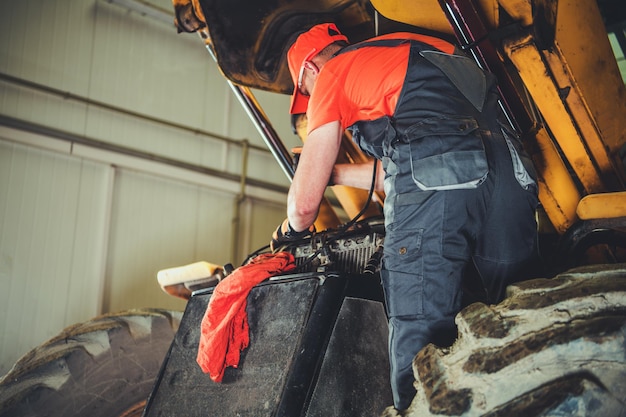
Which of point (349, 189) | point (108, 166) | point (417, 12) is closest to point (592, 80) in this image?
point (417, 12)

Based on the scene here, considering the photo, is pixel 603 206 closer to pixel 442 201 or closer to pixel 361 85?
pixel 442 201

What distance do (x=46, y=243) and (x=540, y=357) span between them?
6510 millimetres

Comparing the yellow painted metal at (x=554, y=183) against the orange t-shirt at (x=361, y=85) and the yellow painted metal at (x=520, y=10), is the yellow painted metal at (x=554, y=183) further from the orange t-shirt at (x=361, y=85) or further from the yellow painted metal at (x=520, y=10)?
the orange t-shirt at (x=361, y=85)

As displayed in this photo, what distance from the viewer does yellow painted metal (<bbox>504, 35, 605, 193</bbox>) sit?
1.94 metres

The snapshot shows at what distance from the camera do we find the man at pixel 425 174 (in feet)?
4.99

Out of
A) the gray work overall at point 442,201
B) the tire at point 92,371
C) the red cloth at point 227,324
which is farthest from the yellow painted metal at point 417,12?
the tire at point 92,371

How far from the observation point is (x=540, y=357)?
1041 millimetres

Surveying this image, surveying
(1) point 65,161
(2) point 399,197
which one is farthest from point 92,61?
(2) point 399,197

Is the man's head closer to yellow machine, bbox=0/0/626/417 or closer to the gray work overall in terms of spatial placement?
yellow machine, bbox=0/0/626/417

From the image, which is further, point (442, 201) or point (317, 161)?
point (317, 161)

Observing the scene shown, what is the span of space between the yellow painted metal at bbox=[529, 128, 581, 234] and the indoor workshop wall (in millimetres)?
5744

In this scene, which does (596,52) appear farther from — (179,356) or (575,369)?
(179,356)

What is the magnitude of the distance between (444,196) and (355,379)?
1.95 feet

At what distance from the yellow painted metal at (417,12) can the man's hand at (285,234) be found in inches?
33.5
